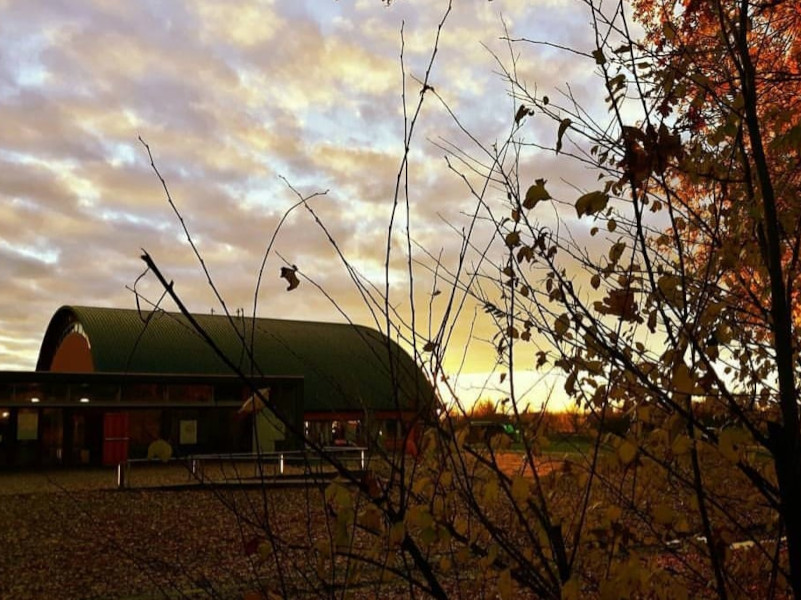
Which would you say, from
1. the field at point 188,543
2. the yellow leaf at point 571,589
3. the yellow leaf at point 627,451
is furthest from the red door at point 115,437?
the yellow leaf at point 571,589

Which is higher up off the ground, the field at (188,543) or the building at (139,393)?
the building at (139,393)

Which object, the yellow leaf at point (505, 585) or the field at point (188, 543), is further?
the field at point (188, 543)

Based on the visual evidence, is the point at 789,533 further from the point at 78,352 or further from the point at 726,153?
the point at 78,352

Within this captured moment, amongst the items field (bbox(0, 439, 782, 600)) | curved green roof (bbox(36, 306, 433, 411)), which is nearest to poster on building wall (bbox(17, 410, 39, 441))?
curved green roof (bbox(36, 306, 433, 411))

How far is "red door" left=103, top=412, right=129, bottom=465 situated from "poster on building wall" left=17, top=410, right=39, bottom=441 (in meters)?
2.44

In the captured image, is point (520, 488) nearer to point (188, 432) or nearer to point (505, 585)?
point (505, 585)

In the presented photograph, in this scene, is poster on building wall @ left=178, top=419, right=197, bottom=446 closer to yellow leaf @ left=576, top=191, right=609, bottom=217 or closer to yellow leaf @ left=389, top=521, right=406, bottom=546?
yellow leaf @ left=389, top=521, right=406, bottom=546

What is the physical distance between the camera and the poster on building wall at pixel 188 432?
1212 inches

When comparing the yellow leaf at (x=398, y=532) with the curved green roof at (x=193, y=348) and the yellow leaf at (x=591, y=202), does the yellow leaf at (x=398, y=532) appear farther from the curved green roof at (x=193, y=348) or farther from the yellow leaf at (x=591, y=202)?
the curved green roof at (x=193, y=348)

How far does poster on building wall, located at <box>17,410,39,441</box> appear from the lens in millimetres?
28500

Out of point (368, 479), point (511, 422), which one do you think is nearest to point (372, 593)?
point (511, 422)

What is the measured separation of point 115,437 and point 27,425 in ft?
10.2

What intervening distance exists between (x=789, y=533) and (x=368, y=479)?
1081 mm

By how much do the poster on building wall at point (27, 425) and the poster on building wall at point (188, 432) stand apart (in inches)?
202
